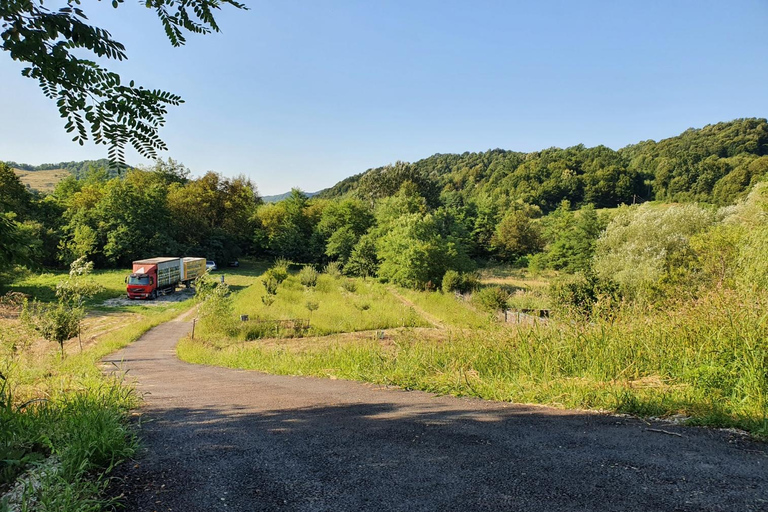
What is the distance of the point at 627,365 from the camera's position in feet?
16.0

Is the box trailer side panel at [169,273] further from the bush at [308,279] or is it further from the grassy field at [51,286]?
the bush at [308,279]

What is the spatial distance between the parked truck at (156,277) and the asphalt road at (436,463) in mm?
30169

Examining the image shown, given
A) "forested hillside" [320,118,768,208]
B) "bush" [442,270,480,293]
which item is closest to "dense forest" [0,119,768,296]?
"forested hillside" [320,118,768,208]

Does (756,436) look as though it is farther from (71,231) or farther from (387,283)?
(71,231)

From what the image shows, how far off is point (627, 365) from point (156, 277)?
33.5 meters

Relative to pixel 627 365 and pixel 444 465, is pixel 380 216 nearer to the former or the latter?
pixel 627 365

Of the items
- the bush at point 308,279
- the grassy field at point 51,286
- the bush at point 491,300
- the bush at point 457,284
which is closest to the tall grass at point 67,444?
the bush at point 491,300

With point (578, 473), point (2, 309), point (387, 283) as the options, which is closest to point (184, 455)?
point (578, 473)

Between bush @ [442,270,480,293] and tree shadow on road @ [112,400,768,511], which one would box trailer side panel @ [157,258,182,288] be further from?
tree shadow on road @ [112,400,768,511]

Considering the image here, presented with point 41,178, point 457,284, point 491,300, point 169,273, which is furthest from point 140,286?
point 41,178

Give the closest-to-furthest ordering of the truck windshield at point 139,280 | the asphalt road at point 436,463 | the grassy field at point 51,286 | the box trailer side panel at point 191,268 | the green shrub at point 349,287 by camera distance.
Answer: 1. the asphalt road at point 436,463
2. the grassy field at point 51,286
3. the truck windshield at point 139,280
4. the green shrub at point 349,287
5. the box trailer side panel at point 191,268

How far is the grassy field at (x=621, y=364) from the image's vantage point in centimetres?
377

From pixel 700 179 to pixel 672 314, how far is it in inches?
3589

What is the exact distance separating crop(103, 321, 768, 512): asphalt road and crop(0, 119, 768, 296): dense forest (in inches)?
735
